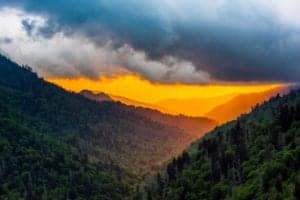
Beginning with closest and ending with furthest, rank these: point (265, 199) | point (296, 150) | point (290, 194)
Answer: point (290, 194), point (265, 199), point (296, 150)

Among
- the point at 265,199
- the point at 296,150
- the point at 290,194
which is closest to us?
the point at 290,194

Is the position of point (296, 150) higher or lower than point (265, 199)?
higher

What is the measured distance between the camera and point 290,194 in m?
165

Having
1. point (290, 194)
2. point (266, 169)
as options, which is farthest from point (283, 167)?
point (290, 194)

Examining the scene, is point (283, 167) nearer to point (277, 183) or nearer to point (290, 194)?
point (277, 183)

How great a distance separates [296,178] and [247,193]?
83.3ft

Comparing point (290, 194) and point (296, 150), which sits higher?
point (296, 150)

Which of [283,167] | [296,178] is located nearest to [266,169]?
[283,167]

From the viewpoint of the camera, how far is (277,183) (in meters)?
179

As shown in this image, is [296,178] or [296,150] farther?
[296,150]

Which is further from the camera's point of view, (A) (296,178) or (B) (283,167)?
(B) (283,167)

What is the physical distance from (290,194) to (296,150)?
31752 millimetres

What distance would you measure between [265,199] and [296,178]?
38.2 feet

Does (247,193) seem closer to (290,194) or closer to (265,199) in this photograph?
(265,199)
